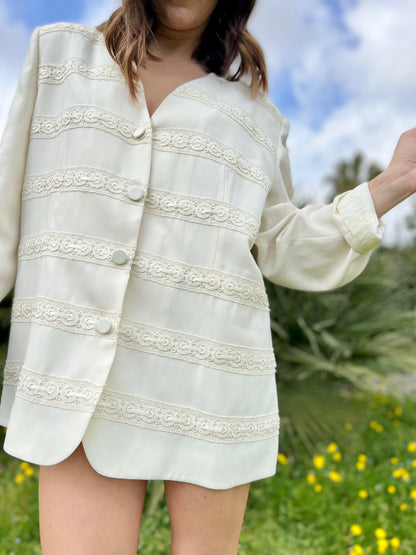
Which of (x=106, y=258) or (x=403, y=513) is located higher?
(x=106, y=258)

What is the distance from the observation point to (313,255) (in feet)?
4.95

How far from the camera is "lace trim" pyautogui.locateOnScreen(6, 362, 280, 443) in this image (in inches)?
45.1

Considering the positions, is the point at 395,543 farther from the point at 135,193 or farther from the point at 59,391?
the point at 135,193

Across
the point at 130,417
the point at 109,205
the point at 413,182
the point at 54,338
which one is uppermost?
the point at 413,182

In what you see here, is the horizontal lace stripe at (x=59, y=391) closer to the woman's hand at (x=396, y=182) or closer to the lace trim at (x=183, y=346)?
the lace trim at (x=183, y=346)

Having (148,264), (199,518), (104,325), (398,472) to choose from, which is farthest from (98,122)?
(398,472)

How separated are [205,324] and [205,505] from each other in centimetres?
38

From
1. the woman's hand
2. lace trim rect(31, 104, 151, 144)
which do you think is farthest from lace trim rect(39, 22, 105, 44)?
the woman's hand

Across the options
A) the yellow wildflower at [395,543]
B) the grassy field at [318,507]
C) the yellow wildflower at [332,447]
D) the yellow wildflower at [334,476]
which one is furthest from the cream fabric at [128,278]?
the yellow wildflower at [332,447]

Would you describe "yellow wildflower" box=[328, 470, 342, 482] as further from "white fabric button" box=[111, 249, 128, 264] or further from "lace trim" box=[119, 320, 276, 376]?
"white fabric button" box=[111, 249, 128, 264]

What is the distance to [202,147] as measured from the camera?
4.31ft

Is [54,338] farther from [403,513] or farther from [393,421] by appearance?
[393,421]

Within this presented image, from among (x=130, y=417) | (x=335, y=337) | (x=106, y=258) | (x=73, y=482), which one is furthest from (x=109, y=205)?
(x=335, y=337)

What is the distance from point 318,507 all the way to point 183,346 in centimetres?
207
